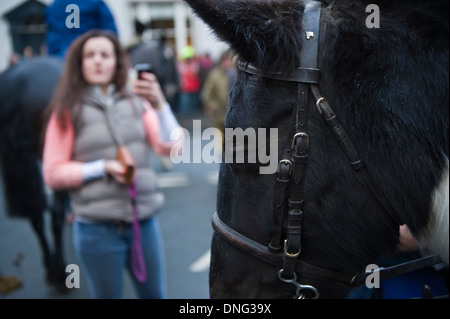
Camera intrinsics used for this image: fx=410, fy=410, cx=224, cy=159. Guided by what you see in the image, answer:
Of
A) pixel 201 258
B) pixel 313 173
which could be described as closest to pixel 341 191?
pixel 313 173

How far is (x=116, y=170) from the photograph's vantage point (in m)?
2.15

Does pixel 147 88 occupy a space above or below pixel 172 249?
above

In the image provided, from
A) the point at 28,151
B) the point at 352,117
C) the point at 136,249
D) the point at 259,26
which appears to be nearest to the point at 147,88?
the point at 136,249

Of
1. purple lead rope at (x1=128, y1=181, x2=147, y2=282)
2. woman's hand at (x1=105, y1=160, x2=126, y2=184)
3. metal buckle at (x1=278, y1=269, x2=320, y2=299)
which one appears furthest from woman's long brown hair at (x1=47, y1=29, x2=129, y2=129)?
metal buckle at (x1=278, y1=269, x2=320, y2=299)

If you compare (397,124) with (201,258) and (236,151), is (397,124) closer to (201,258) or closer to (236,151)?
(236,151)

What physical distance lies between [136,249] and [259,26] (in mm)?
1565

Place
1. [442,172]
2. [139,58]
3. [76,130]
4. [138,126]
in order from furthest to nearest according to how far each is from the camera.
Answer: [139,58]
[138,126]
[76,130]
[442,172]

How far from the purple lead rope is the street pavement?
1.15 m

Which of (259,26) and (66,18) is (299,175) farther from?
(66,18)

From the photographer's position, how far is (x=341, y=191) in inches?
43.3

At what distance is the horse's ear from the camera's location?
3.46ft

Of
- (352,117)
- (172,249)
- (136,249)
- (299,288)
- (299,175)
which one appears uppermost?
(352,117)
